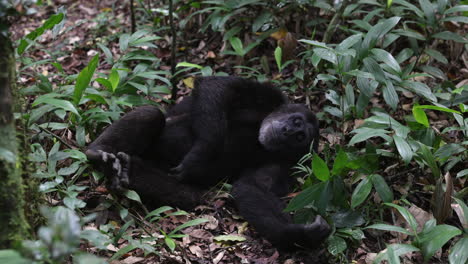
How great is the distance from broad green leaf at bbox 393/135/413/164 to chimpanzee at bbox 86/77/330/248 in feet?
2.72

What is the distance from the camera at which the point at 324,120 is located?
629 centimetres

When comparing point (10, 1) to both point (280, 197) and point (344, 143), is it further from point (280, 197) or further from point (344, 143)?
point (344, 143)

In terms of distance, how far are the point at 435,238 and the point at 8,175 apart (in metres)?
3.15

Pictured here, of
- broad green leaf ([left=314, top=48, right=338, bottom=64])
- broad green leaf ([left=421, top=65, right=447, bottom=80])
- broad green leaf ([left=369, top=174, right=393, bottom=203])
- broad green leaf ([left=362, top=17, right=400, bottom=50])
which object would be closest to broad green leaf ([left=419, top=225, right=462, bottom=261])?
broad green leaf ([left=369, top=174, right=393, bottom=203])

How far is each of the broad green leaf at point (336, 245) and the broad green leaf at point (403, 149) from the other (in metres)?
0.93

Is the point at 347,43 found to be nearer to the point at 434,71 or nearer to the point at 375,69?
the point at 375,69

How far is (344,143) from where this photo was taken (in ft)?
18.9

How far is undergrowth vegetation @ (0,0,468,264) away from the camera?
4.21 metres

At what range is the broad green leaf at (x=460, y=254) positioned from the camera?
12.8ft

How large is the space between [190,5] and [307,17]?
68.9 inches

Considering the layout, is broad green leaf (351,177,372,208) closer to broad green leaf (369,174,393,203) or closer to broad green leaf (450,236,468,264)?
broad green leaf (369,174,393,203)

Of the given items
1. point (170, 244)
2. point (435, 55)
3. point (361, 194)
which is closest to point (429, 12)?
point (435, 55)

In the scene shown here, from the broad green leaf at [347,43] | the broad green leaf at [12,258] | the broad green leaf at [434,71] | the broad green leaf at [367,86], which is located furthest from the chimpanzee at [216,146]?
the broad green leaf at [12,258]

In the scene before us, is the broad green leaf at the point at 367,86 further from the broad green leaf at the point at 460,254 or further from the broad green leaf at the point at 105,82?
the broad green leaf at the point at 105,82
